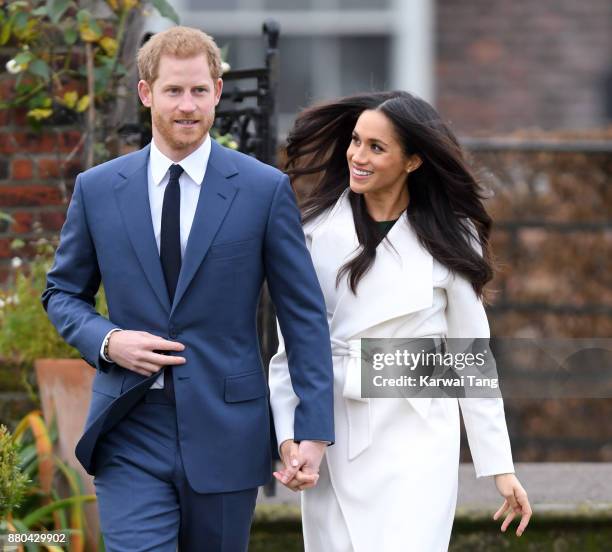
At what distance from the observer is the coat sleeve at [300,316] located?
3727mm

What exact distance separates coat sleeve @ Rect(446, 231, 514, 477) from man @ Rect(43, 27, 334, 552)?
468 mm

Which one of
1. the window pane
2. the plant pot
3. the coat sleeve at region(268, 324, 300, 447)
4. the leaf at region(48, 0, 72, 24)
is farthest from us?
the window pane

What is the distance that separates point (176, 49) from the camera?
3607mm

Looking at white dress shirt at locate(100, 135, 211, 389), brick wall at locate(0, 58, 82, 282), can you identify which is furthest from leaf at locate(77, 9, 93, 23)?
white dress shirt at locate(100, 135, 211, 389)

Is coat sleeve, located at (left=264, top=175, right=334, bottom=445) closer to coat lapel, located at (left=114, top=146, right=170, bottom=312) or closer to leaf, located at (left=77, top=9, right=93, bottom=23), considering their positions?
coat lapel, located at (left=114, top=146, right=170, bottom=312)

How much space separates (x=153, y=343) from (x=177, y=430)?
224 mm

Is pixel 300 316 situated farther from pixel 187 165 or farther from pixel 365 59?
pixel 365 59

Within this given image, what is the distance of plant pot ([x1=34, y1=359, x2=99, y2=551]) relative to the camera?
5184 millimetres

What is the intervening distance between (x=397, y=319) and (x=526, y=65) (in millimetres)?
5713

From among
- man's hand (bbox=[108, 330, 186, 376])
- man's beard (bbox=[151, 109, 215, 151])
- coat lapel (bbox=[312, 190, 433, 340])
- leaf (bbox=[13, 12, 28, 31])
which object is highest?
leaf (bbox=[13, 12, 28, 31])

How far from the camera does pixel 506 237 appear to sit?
778cm

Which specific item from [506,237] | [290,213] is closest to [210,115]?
[290,213]

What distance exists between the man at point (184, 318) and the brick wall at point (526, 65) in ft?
18.8

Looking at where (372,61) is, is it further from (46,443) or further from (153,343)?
(153,343)
